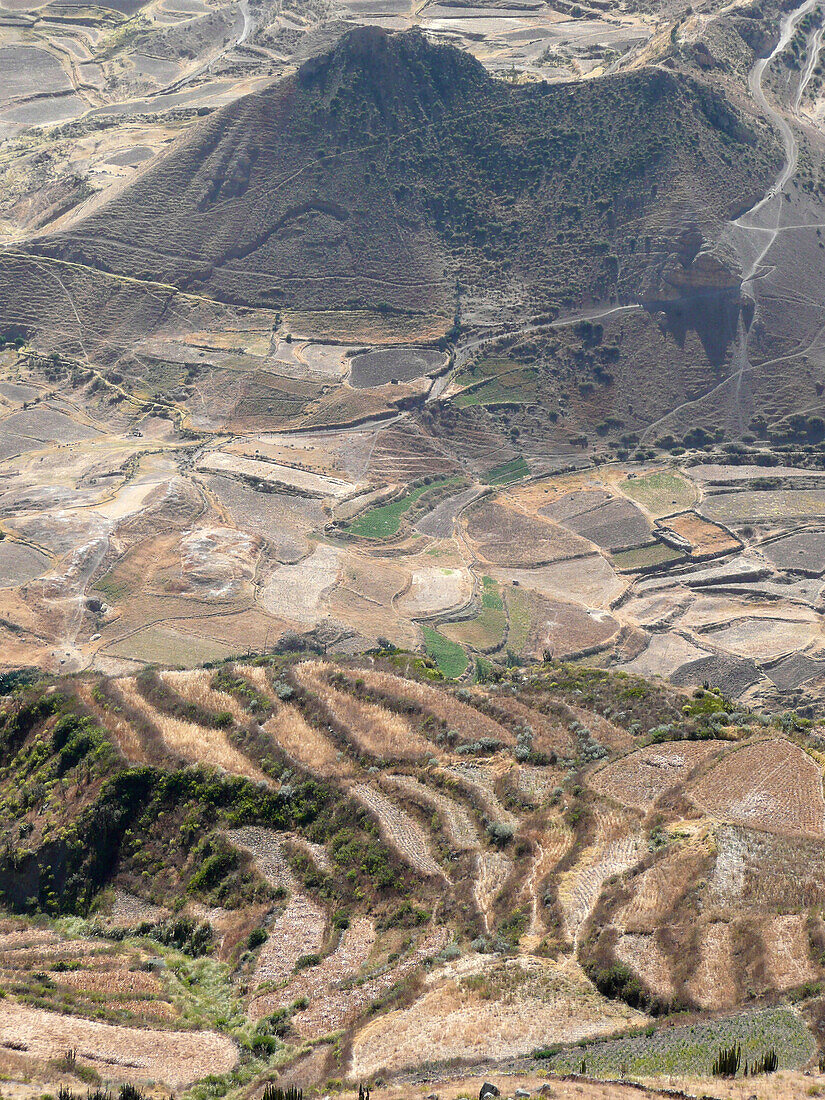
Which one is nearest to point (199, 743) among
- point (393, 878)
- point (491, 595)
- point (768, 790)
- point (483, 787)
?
point (393, 878)

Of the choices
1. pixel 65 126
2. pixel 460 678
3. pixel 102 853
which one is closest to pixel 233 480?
pixel 460 678

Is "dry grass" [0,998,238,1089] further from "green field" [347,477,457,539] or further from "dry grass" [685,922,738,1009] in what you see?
"green field" [347,477,457,539]

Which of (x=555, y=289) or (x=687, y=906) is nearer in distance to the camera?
(x=687, y=906)

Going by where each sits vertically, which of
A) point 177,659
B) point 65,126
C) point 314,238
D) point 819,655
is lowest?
point 819,655

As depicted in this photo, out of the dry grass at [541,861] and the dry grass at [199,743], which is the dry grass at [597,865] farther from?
the dry grass at [199,743]

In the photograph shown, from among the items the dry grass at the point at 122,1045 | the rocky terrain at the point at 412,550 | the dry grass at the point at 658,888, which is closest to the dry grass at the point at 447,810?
the rocky terrain at the point at 412,550

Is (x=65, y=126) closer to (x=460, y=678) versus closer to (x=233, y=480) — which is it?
(x=233, y=480)

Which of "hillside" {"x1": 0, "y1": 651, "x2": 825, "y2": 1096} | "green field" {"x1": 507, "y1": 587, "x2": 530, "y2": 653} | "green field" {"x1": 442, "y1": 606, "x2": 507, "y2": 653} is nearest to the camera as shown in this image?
"hillside" {"x1": 0, "y1": 651, "x2": 825, "y2": 1096}

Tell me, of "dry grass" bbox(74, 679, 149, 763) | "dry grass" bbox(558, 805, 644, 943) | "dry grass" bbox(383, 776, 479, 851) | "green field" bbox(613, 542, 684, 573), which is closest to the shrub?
"dry grass" bbox(558, 805, 644, 943)
